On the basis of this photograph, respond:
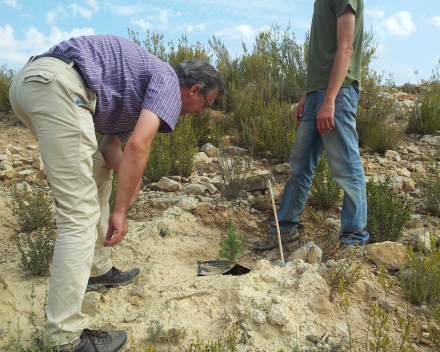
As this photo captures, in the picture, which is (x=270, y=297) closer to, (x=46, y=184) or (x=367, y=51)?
(x=46, y=184)

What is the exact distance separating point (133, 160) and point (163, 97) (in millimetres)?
377

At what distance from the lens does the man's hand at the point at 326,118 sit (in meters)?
2.52

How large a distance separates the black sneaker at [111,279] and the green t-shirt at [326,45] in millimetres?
2019

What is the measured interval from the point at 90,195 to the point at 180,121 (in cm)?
360

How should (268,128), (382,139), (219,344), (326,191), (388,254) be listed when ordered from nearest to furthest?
(219,344)
(388,254)
(326,191)
(268,128)
(382,139)

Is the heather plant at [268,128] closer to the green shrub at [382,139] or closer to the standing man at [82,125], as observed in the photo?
the green shrub at [382,139]

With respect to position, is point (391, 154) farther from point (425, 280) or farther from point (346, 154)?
point (425, 280)

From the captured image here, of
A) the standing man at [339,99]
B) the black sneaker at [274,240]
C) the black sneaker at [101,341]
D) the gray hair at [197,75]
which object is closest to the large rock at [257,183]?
the black sneaker at [274,240]

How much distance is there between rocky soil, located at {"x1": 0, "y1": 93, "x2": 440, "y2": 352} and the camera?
6.48 ft

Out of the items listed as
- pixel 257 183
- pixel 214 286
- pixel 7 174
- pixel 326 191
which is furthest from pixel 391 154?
pixel 7 174

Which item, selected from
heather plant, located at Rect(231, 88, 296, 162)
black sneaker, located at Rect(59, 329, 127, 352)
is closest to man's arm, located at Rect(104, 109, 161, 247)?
black sneaker, located at Rect(59, 329, 127, 352)

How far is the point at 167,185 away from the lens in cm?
412

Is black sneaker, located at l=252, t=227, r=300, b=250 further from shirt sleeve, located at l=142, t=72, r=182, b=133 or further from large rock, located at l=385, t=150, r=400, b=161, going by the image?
large rock, located at l=385, t=150, r=400, b=161

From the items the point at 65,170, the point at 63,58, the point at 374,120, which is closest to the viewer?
the point at 65,170
